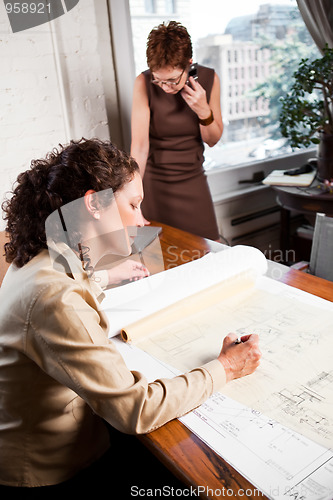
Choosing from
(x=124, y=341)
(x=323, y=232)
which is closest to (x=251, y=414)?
(x=124, y=341)

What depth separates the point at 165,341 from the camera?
3.52 feet

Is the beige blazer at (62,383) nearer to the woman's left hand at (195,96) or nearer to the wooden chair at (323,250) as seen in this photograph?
the wooden chair at (323,250)

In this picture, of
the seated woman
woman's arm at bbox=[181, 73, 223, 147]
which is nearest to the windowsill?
woman's arm at bbox=[181, 73, 223, 147]

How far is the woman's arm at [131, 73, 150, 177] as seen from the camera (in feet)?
6.62

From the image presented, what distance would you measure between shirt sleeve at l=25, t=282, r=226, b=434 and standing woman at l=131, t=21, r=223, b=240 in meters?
1.34

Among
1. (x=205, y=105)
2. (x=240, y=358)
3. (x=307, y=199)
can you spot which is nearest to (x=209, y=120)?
(x=205, y=105)

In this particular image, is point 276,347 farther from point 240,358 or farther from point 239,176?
point 239,176

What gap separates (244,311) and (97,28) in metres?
1.54

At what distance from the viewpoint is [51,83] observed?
1.98 meters

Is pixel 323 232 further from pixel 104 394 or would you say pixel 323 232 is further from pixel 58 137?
pixel 58 137

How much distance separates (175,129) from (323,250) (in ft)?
3.00

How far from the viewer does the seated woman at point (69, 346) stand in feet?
2.62

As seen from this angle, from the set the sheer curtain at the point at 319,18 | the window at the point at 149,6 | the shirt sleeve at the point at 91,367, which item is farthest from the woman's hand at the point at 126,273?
the sheer curtain at the point at 319,18

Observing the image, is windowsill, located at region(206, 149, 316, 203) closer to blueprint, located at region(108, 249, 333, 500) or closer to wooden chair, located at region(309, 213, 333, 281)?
wooden chair, located at region(309, 213, 333, 281)
